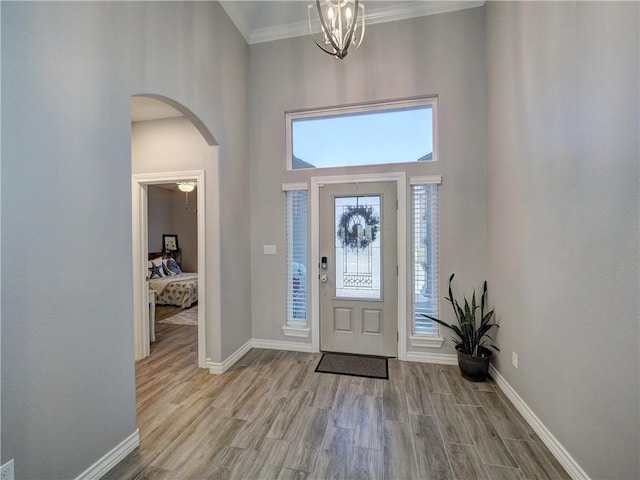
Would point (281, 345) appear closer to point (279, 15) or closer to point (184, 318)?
point (184, 318)

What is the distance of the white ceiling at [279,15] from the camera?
304 centimetres

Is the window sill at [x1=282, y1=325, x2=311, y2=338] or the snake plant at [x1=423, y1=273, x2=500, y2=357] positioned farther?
the window sill at [x1=282, y1=325, x2=311, y2=338]

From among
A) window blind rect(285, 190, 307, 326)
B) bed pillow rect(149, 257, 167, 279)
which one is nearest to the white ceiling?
window blind rect(285, 190, 307, 326)

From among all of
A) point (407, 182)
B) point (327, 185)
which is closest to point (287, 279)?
point (327, 185)

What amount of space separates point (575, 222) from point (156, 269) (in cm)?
756

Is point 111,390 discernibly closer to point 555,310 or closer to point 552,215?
point 555,310

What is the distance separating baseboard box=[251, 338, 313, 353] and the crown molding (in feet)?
12.6

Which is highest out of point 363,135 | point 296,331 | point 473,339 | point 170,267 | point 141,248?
point 363,135

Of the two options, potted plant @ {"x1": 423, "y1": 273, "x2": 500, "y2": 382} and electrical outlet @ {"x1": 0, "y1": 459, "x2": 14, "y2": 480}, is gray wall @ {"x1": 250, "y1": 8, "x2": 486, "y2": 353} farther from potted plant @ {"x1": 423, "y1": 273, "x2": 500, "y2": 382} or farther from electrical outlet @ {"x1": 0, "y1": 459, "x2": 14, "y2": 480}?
electrical outlet @ {"x1": 0, "y1": 459, "x2": 14, "y2": 480}

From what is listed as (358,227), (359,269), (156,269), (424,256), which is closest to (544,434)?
(424,256)

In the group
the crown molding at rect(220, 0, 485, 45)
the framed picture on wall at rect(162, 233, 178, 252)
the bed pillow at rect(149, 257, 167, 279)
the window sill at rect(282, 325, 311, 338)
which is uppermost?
the crown molding at rect(220, 0, 485, 45)

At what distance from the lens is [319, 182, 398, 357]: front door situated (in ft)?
10.6

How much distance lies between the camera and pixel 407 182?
3.14 metres

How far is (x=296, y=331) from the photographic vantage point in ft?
11.3
